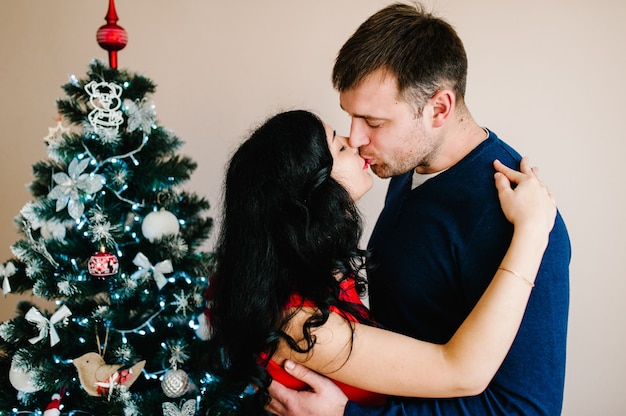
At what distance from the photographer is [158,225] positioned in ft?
5.17

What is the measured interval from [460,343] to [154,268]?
88cm

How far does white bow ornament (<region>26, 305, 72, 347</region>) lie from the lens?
1.54 m

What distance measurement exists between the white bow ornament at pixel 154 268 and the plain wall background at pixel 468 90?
2.84ft

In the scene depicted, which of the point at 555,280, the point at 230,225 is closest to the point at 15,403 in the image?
the point at 230,225

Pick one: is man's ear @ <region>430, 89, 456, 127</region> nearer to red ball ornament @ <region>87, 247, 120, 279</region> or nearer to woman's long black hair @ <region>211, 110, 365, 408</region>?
woman's long black hair @ <region>211, 110, 365, 408</region>

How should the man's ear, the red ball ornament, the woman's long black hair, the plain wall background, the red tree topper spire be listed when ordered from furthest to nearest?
1. the plain wall background
2. the red tree topper spire
3. the red ball ornament
4. the man's ear
5. the woman's long black hair

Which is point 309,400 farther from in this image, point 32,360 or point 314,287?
point 32,360

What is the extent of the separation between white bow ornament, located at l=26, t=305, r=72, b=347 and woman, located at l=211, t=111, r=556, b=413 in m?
0.48

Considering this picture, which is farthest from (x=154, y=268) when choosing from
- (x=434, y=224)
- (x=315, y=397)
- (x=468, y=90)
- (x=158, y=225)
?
(x=468, y=90)

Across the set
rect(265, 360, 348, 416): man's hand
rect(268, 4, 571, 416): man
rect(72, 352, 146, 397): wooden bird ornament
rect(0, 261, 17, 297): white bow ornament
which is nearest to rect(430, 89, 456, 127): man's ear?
rect(268, 4, 571, 416): man

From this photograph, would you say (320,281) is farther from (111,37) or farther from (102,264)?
(111,37)

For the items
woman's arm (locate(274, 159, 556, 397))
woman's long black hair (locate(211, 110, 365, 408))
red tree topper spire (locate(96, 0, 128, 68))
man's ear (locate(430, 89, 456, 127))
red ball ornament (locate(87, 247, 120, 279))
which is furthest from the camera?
red tree topper spire (locate(96, 0, 128, 68))

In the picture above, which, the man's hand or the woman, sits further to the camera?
the man's hand

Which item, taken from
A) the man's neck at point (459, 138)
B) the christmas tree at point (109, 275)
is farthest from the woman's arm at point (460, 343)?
the christmas tree at point (109, 275)
